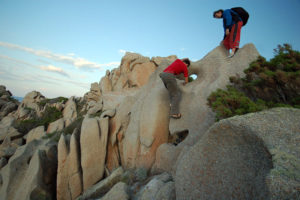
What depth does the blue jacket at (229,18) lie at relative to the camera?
6.06 m

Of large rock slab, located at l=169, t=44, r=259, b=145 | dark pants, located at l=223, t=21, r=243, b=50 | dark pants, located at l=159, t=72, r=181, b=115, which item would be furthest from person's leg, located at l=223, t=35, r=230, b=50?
dark pants, located at l=159, t=72, r=181, b=115

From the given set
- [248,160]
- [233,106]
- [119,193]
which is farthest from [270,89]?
[119,193]

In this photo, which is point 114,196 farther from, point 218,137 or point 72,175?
point 72,175

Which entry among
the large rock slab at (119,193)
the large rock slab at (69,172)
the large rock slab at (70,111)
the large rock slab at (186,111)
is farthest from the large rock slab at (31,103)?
the large rock slab at (119,193)

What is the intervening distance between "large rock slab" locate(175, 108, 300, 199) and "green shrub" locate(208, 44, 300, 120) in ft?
5.30

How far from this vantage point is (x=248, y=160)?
2.46 metres

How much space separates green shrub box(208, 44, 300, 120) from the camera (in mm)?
4355

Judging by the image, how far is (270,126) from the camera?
250 centimetres

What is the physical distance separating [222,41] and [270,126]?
6.54 metres

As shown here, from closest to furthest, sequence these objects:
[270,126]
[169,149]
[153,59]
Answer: [270,126]
[169,149]
[153,59]

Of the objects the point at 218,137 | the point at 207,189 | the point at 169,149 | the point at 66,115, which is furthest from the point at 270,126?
the point at 66,115

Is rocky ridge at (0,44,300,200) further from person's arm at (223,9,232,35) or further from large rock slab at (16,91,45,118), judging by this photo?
large rock slab at (16,91,45,118)

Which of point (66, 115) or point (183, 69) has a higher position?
point (183, 69)

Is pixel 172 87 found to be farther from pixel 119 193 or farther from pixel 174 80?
pixel 119 193
